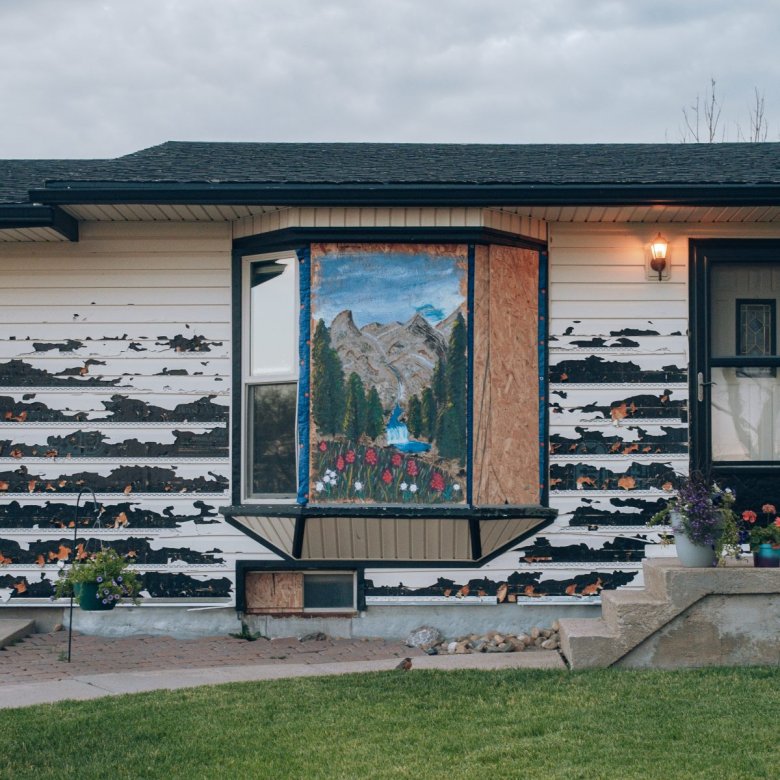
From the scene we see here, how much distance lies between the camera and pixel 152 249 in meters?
8.77

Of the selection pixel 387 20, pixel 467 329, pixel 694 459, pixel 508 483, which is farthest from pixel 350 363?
pixel 387 20

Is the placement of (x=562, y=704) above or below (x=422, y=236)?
below

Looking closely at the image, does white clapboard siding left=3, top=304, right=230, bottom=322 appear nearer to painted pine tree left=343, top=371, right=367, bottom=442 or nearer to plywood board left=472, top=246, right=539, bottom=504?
painted pine tree left=343, top=371, right=367, bottom=442

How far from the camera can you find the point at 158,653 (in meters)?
8.09

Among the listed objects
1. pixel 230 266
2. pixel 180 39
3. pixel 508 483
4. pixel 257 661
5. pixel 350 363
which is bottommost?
pixel 257 661

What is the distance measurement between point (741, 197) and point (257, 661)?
4807mm

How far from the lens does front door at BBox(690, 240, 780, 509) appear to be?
8570mm

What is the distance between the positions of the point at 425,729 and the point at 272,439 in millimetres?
3479

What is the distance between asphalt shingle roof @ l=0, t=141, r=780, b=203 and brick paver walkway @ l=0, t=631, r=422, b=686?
340 centimetres

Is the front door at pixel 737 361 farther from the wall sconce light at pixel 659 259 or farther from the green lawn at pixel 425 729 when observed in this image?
the green lawn at pixel 425 729

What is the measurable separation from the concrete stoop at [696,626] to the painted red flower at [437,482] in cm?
158

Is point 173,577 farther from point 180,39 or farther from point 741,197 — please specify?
point 180,39

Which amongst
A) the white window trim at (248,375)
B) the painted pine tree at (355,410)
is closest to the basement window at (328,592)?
the white window trim at (248,375)

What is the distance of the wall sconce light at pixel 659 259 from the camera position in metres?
8.50
